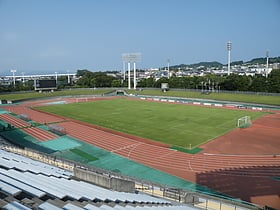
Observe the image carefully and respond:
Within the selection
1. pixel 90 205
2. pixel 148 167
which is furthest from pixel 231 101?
pixel 90 205

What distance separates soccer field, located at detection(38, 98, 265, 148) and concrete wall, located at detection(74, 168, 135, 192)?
611 inches

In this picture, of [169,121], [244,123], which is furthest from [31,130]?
[244,123]

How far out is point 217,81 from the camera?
7762 cm

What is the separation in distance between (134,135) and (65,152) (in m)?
8.67

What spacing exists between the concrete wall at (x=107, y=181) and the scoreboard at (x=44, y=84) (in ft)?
213

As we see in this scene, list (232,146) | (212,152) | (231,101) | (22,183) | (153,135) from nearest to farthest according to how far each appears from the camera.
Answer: (22,183) < (212,152) < (232,146) < (153,135) < (231,101)

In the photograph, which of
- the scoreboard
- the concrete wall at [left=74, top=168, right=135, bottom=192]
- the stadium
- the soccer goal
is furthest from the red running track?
the scoreboard

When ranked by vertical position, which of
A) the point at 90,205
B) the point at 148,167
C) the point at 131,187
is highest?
the point at 90,205

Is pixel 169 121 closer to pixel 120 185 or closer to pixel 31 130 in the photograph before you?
pixel 31 130

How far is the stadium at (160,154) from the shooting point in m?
11.2

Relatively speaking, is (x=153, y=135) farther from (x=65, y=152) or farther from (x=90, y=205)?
(x=90, y=205)

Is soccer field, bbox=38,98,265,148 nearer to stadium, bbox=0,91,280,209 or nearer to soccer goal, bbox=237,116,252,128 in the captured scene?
stadium, bbox=0,91,280,209

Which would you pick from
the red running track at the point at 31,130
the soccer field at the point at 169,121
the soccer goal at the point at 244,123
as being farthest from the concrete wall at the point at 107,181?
the soccer goal at the point at 244,123

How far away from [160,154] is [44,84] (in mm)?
57473
